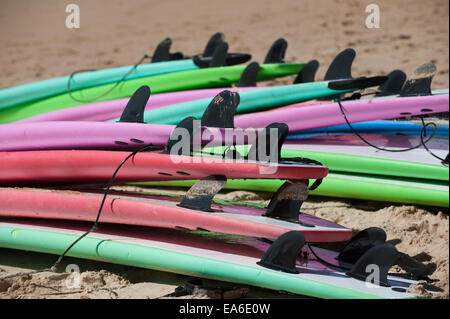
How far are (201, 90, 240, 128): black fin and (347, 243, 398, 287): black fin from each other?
1.03m

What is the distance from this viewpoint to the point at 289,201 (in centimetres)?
342

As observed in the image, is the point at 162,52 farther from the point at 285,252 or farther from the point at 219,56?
the point at 285,252

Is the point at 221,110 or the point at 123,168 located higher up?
the point at 221,110

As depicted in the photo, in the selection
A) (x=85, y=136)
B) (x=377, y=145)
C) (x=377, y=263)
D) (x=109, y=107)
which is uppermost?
(x=109, y=107)

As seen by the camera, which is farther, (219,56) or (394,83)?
(219,56)

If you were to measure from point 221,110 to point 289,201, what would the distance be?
60 cm

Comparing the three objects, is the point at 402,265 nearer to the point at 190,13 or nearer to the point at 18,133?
the point at 18,133

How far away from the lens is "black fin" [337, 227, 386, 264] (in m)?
3.30

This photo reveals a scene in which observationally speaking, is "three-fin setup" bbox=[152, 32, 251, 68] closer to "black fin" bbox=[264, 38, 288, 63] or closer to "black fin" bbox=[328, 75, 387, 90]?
"black fin" bbox=[264, 38, 288, 63]

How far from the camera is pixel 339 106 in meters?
4.54

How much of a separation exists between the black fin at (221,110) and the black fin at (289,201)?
0.48 m

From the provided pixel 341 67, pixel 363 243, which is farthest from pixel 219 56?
pixel 363 243
